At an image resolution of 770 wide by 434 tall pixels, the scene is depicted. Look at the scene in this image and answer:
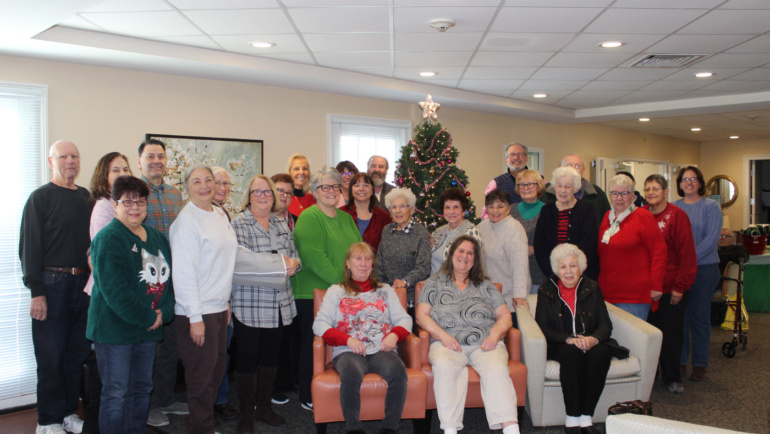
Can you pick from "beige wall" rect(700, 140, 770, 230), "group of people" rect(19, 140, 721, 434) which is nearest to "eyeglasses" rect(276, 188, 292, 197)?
"group of people" rect(19, 140, 721, 434)

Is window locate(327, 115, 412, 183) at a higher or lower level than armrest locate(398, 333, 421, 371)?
higher

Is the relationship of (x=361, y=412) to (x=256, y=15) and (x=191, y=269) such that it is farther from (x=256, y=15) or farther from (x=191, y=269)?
(x=256, y=15)

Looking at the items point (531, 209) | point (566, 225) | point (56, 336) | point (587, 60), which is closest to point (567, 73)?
point (587, 60)

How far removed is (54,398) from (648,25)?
4.96 meters

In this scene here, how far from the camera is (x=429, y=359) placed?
3275mm

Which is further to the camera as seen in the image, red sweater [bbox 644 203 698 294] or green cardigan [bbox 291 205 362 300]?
red sweater [bbox 644 203 698 294]

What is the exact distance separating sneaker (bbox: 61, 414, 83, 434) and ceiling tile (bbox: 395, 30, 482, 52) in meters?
3.60

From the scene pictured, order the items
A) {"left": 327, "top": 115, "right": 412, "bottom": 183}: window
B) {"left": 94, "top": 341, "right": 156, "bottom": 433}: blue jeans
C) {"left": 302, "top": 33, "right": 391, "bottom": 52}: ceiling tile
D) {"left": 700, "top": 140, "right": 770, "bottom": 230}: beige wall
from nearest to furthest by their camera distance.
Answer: {"left": 94, "top": 341, "right": 156, "bottom": 433}: blue jeans < {"left": 302, "top": 33, "right": 391, "bottom": 52}: ceiling tile < {"left": 327, "top": 115, "right": 412, "bottom": 183}: window < {"left": 700, "top": 140, "right": 770, "bottom": 230}: beige wall

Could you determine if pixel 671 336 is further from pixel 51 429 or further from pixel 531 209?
pixel 51 429

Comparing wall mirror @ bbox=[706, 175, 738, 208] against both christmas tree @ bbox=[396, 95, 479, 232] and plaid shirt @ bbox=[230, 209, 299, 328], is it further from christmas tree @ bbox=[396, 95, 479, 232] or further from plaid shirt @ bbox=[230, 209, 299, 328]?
plaid shirt @ bbox=[230, 209, 299, 328]

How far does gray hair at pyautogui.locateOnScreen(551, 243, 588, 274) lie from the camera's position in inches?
138

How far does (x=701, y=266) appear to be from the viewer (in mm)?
4410

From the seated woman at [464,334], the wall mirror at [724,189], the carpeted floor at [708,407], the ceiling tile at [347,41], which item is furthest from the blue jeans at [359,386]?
the wall mirror at [724,189]

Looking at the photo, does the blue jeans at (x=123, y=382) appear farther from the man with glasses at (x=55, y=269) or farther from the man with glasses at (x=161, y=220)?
the man with glasses at (x=55, y=269)
